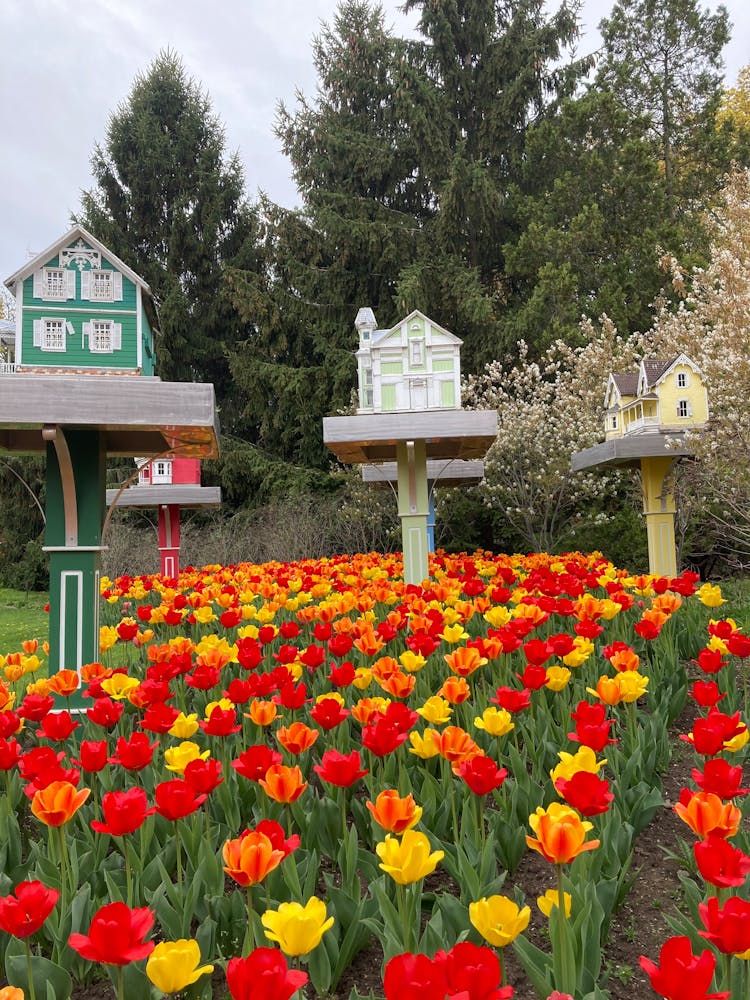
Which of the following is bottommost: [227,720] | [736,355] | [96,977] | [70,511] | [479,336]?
[96,977]

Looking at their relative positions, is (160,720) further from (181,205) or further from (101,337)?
(181,205)

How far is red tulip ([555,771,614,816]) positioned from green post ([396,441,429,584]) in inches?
218

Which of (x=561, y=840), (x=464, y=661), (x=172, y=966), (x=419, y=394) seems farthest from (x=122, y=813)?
(x=419, y=394)

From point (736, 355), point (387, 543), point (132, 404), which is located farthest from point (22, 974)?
point (387, 543)

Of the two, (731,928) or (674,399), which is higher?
(674,399)

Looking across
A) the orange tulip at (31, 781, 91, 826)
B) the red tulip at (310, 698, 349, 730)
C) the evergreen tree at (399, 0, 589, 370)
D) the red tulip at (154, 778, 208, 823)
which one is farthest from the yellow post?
the evergreen tree at (399, 0, 589, 370)

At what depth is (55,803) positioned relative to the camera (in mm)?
1911

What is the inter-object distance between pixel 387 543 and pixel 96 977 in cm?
1484

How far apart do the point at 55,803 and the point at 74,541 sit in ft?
9.21

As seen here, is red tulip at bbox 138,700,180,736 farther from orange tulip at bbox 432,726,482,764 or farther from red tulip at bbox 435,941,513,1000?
red tulip at bbox 435,941,513,1000

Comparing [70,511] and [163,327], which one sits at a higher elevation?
[163,327]

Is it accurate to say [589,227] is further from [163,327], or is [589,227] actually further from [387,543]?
[163,327]

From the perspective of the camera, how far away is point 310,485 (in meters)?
18.7

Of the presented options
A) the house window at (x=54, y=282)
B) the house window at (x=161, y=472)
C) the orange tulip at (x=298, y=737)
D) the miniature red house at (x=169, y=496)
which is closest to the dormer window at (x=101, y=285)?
the house window at (x=54, y=282)
